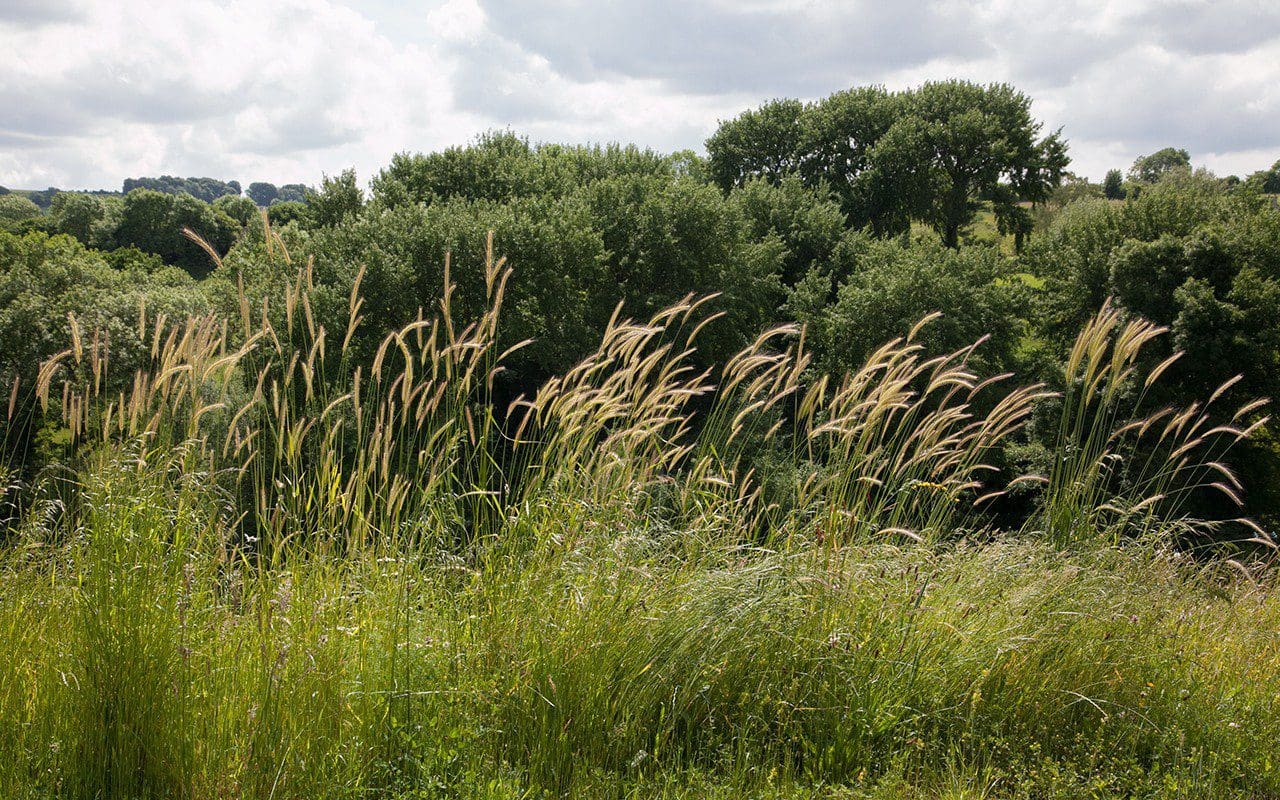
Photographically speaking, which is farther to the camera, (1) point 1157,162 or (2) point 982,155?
(1) point 1157,162

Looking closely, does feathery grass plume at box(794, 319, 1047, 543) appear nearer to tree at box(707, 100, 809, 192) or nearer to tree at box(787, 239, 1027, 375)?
tree at box(787, 239, 1027, 375)

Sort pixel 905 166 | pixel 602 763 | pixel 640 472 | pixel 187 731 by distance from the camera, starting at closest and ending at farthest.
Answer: pixel 187 731
pixel 602 763
pixel 640 472
pixel 905 166

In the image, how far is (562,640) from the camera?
2.91 m

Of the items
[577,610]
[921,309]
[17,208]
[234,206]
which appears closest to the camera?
[577,610]

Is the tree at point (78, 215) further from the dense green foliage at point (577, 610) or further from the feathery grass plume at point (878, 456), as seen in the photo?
the feathery grass plume at point (878, 456)

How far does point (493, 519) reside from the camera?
352 centimetres

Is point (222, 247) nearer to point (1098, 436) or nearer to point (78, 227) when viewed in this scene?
point (78, 227)

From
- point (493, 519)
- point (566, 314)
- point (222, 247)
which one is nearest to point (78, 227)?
point (222, 247)

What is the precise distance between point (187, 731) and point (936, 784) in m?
2.50

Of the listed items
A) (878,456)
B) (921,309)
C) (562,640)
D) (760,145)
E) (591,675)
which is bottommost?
(591,675)

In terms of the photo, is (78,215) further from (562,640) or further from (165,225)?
(562,640)

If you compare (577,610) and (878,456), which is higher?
(878,456)

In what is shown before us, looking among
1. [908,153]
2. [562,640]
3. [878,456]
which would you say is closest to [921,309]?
[908,153]

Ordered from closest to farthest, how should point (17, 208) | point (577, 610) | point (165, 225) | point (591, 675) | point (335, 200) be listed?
point (591, 675)
point (577, 610)
point (335, 200)
point (165, 225)
point (17, 208)
